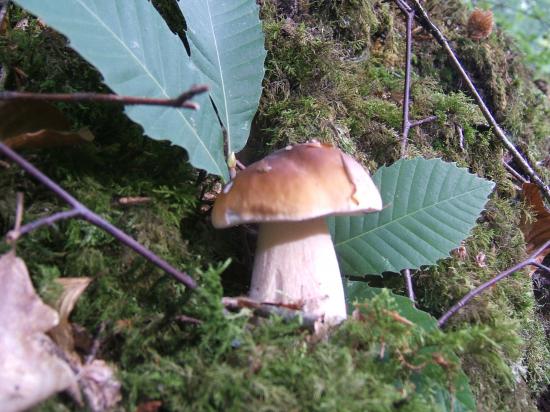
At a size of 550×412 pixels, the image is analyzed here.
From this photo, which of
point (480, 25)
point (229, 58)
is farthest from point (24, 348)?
point (480, 25)

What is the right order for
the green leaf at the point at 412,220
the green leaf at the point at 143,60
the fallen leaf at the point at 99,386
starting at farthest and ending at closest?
the green leaf at the point at 412,220, the green leaf at the point at 143,60, the fallen leaf at the point at 99,386

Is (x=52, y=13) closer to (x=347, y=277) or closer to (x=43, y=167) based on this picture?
(x=43, y=167)

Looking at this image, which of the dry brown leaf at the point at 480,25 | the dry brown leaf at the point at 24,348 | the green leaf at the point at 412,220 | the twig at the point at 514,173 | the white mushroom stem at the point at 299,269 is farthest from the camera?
the dry brown leaf at the point at 480,25

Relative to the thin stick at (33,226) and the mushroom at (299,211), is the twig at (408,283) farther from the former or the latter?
the thin stick at (33,226)

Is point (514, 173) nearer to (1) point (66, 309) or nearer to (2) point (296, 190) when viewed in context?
(2) point (296, 190)

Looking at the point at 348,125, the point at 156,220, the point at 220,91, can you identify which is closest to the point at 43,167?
the point at 156,220

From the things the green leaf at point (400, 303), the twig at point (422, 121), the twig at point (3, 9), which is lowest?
the green leaf at point (400, 303)

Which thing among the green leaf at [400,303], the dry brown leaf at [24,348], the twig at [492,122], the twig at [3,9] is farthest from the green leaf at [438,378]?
the twig at [3,9]
